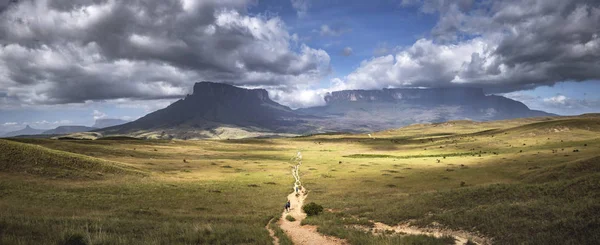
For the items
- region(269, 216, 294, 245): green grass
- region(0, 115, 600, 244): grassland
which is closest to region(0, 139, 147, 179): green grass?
region(0, 115, 600, 244): grassland

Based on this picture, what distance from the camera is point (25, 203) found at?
30719 mm

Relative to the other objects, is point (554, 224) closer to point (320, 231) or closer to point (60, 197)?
point (320, 231)

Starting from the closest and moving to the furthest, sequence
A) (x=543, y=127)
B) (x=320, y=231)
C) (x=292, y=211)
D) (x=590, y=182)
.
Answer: (x=590, y=182) < (x=320, y=231) < (x=292, y=211) < (x=543, y=127)

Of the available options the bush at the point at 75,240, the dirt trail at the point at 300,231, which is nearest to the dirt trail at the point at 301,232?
the dirt trail at the point at 300,231

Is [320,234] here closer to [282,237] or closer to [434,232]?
[282,237]

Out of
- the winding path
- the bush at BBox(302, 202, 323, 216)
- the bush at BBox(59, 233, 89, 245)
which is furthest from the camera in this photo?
the bush at BBox(302, 202, 323, 216)

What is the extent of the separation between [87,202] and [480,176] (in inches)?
2540

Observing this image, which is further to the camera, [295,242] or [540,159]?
[540,159]

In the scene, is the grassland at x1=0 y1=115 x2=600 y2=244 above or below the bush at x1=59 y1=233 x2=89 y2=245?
below

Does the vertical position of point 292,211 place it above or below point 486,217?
below

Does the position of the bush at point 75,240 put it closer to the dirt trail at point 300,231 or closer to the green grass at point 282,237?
the green grass at point 282,237

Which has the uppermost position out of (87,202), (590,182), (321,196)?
(590,182)

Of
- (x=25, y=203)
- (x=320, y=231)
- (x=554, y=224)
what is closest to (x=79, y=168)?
(x=25, y=203)

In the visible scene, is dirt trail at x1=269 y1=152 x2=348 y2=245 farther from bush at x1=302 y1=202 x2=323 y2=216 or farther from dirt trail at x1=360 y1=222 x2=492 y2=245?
dirt trail at x1=360 y1=222 x2=492 y2=245
